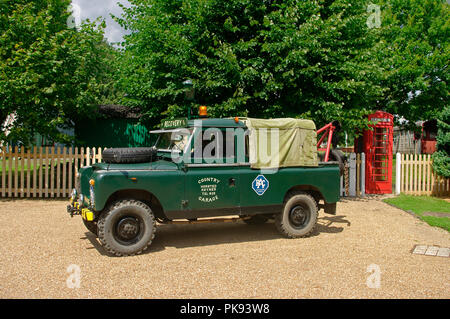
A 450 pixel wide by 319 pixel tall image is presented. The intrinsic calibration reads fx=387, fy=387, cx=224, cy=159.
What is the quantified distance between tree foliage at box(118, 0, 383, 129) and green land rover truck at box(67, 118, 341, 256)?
397cm

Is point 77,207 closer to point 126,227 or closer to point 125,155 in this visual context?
point 126,227

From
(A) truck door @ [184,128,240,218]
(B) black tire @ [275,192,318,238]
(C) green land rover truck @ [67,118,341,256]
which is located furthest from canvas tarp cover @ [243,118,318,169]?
(B) black tire @ [275,192,318,238]

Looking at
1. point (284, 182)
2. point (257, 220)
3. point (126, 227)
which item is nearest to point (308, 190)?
point (284, 182)

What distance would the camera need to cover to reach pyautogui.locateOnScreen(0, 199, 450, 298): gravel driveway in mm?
4691

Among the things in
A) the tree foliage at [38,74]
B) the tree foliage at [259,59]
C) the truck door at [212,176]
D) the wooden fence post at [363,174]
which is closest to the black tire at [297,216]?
the truck door at [212,176]

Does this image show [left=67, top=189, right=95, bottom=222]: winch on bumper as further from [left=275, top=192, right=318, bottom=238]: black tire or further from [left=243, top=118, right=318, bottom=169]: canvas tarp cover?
[left=275, top=192, right=318, bottom=238]: black tire

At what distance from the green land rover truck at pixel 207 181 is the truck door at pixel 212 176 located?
0.06ft

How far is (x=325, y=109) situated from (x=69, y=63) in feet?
27.3

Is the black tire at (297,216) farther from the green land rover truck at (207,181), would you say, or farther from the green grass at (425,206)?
the green grass at (425,206)

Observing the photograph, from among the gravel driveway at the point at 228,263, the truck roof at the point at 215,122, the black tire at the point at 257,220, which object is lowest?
the gravel driveway at the point at 228,263

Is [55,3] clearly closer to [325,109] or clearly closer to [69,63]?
[69,63]

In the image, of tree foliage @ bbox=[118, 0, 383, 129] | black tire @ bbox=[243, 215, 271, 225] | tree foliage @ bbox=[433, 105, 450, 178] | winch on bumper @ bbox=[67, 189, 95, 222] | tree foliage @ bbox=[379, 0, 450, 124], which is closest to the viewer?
winch on bumper @ bbox=[67, 189, 95, 222]

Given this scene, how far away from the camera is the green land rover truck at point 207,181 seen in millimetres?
6180

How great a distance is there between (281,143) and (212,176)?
5.14ft
